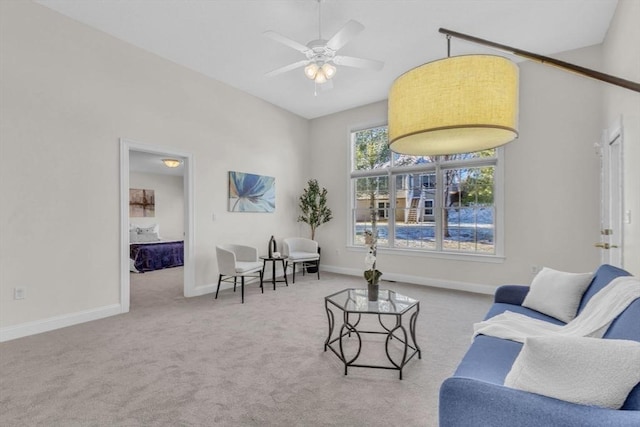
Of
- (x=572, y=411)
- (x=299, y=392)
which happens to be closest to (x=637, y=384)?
(x=572, y=411)

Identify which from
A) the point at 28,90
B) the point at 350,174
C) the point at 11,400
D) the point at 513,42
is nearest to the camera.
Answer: the point at 11,400

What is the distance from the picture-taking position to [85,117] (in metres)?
3.43

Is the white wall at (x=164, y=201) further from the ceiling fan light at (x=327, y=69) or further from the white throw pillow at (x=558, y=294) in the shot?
the white throw pillow at (x=558, y=294)

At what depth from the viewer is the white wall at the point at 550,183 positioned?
383 cm

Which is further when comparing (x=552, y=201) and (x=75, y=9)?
(x=552, y=201)

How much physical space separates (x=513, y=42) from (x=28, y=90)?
543cm

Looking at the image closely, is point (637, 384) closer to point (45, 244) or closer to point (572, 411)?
point (572, 411)

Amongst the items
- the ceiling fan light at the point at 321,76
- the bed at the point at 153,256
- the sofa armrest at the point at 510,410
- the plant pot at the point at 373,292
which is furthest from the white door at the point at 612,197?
the bed at the point at 153,256

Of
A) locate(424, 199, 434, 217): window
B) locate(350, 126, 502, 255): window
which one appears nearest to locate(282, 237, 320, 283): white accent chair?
locate(350, 126, 502, 255): window

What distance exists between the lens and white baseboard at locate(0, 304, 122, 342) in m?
2.90

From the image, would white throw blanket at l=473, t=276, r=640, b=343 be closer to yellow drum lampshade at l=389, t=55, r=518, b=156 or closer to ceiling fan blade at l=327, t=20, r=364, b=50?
yellow drum lampshade at l=389, t=55, r=518, b=156

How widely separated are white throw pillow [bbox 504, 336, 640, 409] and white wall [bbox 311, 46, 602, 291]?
3.65 metres

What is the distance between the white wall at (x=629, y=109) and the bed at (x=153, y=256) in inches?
292

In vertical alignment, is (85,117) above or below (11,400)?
above
